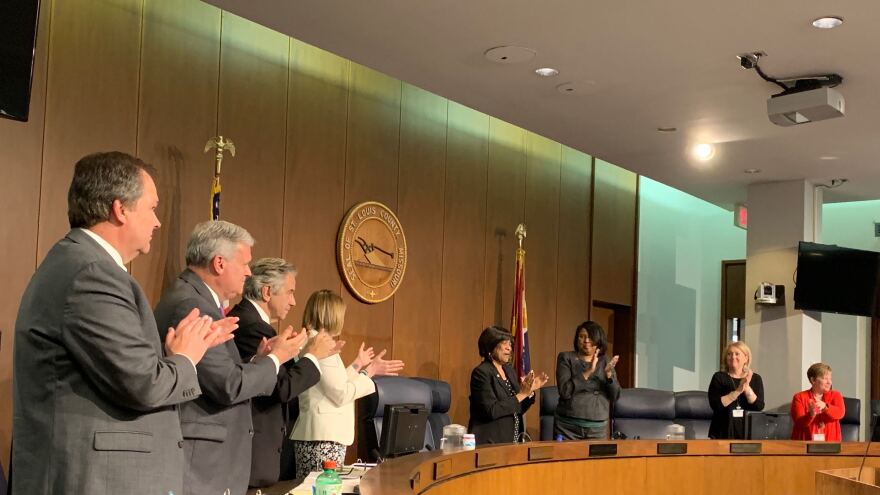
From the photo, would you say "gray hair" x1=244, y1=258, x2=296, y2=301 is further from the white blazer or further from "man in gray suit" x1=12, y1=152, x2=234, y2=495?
"man in gray suit" x1=12, y1=152, x2=234, y2=495

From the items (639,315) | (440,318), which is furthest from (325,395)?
(639,315)

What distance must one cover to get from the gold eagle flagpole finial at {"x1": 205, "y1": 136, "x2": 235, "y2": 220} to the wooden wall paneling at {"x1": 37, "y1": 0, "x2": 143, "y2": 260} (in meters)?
0.45

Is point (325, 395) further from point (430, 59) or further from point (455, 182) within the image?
point (455, 182)

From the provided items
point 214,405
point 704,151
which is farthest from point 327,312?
point 704,151

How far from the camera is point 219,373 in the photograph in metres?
2.50

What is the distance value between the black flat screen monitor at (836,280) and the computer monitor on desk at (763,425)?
6.58ft

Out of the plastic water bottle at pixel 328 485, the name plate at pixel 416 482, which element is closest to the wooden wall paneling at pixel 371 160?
the name plate at pixel 416 482

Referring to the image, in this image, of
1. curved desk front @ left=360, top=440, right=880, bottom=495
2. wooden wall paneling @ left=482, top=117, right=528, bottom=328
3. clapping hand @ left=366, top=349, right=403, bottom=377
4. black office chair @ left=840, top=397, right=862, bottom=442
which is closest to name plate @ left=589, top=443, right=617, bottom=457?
curved desk front @ left=360, top=440, right=880, bottom=495

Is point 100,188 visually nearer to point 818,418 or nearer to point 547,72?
point 547,72

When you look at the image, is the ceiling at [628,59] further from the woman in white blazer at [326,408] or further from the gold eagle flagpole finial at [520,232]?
the woman in white blazer at [326,408]

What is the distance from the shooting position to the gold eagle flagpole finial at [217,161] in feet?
16.4

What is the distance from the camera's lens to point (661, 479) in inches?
199

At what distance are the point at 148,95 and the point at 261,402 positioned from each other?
8.06 ft

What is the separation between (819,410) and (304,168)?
359 cm
